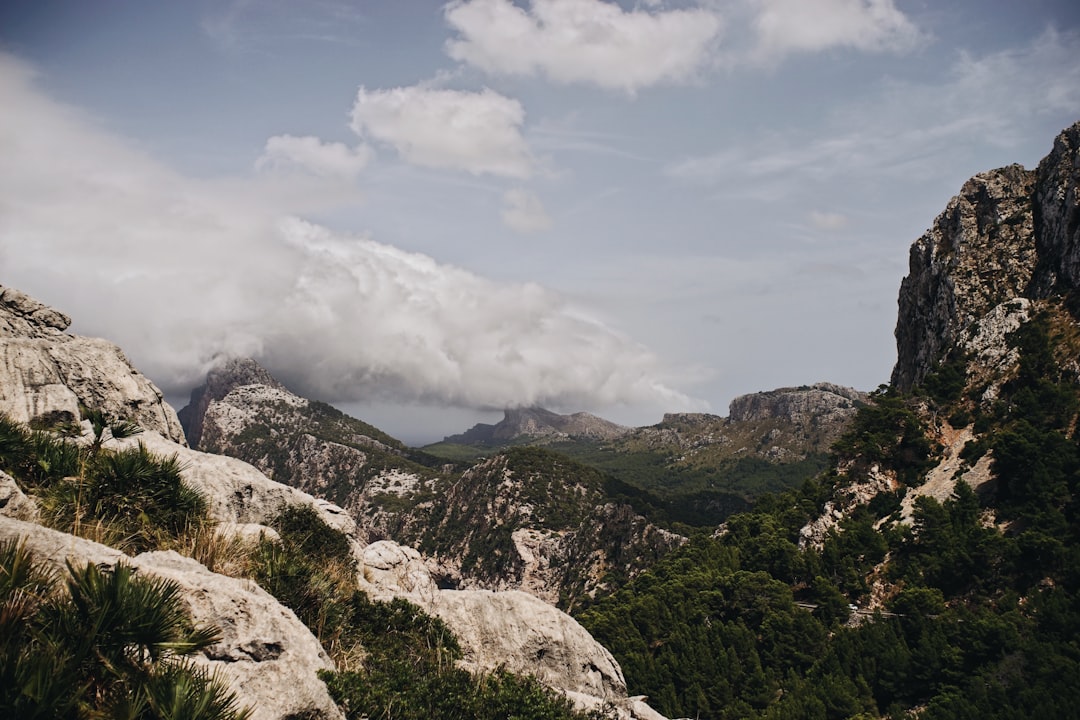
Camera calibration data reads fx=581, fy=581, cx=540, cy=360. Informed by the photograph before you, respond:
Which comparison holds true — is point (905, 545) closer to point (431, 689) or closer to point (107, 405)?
point (431, 689)

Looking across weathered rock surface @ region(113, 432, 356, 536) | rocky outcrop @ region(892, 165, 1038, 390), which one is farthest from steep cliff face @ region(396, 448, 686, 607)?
weathered rock surface @ region(113, 432, 356, 536)

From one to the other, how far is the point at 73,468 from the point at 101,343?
35627mm

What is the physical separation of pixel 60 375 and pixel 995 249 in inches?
5599

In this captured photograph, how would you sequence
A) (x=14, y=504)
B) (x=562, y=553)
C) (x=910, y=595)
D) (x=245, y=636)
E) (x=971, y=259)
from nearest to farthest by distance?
(x=245, y=636) → (x=14, y=504) → (x=910, y=595) → (x=971, y=259) → (x=562, y=553)

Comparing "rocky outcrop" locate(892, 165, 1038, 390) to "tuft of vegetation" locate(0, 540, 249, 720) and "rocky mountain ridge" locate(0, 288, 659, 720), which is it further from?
"tuft of vegetation" locate(0, 540, 249, 720)

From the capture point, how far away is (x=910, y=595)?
68312 mm

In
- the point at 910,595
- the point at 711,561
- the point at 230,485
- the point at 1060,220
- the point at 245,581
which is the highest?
the point at 1060,220

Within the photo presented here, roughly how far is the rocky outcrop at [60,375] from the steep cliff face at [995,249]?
126387 mm

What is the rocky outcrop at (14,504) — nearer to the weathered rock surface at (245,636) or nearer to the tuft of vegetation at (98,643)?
the weathered rock surface at (245,636)

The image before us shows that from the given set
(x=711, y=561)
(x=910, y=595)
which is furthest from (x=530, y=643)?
(x=711, y=561)

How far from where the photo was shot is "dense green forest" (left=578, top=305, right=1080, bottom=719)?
183ft

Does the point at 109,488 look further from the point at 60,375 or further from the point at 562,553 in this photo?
the point at 562,553

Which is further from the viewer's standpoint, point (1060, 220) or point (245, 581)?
point (1060, 220)

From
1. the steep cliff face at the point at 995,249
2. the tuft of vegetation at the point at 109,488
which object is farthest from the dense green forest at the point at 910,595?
the tuft of vegetation at the point at 109,488
